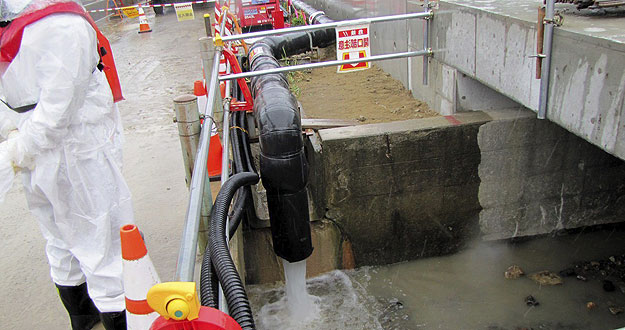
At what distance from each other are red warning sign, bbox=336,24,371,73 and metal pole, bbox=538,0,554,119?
1656 mm

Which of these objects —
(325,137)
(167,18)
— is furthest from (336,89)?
(167,18)

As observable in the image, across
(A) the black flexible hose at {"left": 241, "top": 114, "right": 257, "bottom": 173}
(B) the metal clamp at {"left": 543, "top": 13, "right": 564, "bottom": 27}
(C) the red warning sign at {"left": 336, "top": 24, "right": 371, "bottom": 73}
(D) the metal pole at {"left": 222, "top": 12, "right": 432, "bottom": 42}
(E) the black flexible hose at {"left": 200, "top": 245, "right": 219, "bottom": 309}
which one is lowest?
(A) the black flexible hose at {"left": 241, "top": 114, "right": 257, "bottom": 173}

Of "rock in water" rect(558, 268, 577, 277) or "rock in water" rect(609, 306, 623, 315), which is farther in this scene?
"rock in water" rect(558, 268, 577, 277)

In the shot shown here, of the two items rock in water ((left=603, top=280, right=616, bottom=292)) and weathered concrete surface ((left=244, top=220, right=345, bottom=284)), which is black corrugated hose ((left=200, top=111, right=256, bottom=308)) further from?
rock in water ((left=603, top=280, right=616, bottom=292))

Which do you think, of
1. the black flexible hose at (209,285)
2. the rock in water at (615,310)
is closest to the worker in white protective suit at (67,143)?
the black flexible hose at (209,285)

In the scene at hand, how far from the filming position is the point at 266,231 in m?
4.46

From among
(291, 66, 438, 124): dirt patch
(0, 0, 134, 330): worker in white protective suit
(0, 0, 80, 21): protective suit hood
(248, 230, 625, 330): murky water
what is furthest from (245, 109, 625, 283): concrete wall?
(0, 0, 80, 21): protective suit hood

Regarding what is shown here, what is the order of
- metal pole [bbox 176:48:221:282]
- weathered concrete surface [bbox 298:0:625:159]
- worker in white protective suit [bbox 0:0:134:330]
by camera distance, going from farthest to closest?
weathered concrete surface [bbox 298:0:625:159] < worker in white protective suit [bbox 0:0:134:330] < metal pole [bbox 176:48:221:282]

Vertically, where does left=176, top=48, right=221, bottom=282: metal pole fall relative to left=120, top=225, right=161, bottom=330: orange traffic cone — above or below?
above

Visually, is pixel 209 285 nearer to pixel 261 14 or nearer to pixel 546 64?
pixel 546 64

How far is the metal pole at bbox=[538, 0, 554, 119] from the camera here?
2795 millimetres

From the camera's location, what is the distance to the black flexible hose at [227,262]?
5.61 feet

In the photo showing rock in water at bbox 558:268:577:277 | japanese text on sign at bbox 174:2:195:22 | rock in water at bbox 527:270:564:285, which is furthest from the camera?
japanese text on sign at bbox 174:2:195:22

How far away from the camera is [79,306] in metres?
3.10
